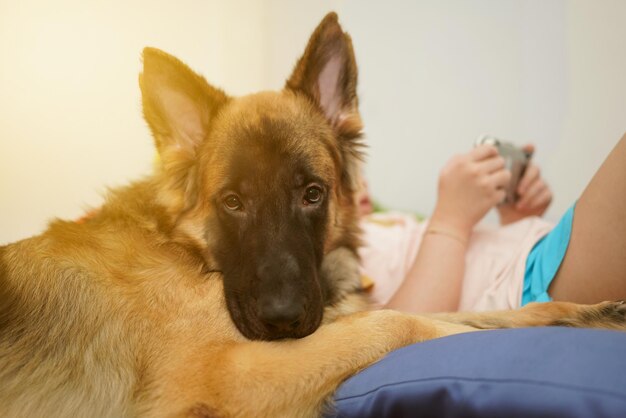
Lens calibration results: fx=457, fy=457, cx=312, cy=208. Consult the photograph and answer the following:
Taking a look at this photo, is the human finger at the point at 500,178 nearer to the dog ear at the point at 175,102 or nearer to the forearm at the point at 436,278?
the forearm at the point at 436,278

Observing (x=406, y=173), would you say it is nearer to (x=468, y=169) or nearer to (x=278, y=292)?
(x=468, y=169)

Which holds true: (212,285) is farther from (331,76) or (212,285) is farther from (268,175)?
(331,76)

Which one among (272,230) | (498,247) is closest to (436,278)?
(498,247)

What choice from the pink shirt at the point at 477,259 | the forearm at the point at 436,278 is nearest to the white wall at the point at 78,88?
the pink shirt at the point at 477,259

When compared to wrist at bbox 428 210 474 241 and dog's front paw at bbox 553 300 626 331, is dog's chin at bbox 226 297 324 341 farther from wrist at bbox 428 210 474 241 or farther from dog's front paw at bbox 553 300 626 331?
wrist at bbox 428 210 474 241

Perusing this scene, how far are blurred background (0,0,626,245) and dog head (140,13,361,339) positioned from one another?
24 cm

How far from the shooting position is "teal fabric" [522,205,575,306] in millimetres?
1993

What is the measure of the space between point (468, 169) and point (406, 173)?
1402mm

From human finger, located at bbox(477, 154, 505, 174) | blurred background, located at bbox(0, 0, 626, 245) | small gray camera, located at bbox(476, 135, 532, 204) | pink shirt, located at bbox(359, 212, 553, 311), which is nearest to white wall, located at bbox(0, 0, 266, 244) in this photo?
blurred background, located at bbox(0, 0, 626, 245)

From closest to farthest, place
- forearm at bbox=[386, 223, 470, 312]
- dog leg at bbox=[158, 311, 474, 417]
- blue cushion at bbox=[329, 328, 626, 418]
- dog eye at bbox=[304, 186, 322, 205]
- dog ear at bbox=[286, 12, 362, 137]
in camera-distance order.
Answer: blue cushion at bbox=[329, 328, 626, 418] < dog leg at bbox=[158, 311, 474, 417] < dog eye at bbox=[304, 186, 322, 205] < dog ear at bbox=[286, 12, 362, 137] < forearm at bbox=[386, 223, 470, 312]

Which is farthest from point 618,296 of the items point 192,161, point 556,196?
point 192,161

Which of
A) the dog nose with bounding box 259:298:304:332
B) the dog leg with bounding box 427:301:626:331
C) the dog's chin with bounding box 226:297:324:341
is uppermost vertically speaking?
the dog nose with bounding box 259:298:304:332

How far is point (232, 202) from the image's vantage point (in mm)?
1671

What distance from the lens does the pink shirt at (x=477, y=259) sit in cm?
226
